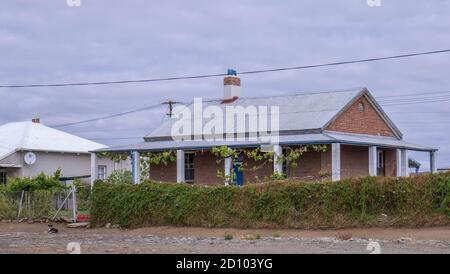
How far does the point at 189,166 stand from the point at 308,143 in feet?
29.1

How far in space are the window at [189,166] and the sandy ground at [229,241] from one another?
12.1 metres

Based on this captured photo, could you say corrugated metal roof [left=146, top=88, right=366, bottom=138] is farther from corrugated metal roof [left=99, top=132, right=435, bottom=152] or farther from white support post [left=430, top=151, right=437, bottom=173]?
white support post [left=430, top=151, right=437, bottom=173]

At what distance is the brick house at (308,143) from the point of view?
3284cm

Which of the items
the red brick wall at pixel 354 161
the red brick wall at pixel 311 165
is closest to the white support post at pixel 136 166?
the red brick wall at pixel 311 165

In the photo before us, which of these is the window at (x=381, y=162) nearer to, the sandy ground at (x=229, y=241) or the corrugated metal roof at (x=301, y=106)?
the corrugated metal roof at (x=301, y=106)

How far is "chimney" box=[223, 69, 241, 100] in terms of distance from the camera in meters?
40.8

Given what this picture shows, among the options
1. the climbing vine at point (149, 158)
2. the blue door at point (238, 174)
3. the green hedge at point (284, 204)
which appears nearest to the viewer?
the green hedge at point (284, 204)

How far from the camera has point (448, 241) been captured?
18.7 m

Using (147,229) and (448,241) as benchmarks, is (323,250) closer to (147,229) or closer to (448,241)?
(448,241)

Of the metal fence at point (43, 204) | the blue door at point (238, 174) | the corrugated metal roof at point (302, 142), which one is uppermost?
the corrugated metal roof at point (302, 142)

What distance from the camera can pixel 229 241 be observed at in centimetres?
1947

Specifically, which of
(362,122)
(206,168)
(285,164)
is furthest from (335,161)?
(206,168)
